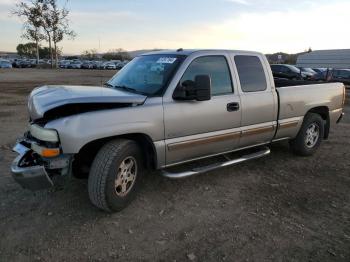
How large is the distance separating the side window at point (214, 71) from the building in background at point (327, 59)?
68749 mm

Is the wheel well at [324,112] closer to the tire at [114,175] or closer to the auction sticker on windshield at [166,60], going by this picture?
the auction sticker on windshield at [166,60]

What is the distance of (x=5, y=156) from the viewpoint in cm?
625

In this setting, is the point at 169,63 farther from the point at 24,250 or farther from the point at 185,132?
the point at 24,250

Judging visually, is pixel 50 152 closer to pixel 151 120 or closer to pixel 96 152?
pixel 96 152

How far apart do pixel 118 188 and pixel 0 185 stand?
1.81 metres

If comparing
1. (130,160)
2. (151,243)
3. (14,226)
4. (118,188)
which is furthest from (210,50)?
(14,226)

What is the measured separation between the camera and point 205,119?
4871mm

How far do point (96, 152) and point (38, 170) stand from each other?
0.80m

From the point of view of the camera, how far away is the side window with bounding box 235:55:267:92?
5465 mm

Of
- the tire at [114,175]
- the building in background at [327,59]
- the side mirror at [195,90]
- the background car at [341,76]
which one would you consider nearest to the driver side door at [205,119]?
the side mirror at [195,90]

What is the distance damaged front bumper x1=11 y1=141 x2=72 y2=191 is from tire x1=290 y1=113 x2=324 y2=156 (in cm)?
423

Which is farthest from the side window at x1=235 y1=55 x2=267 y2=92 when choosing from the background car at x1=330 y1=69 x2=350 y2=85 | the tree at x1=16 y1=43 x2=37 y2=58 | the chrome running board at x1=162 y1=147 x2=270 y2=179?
the tree at x1=16 y1=43 x2=37 y2=58

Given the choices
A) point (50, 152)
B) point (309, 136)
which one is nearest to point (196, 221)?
point (50, 152)

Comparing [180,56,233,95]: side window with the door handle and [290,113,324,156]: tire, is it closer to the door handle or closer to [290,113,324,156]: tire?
the door handle
